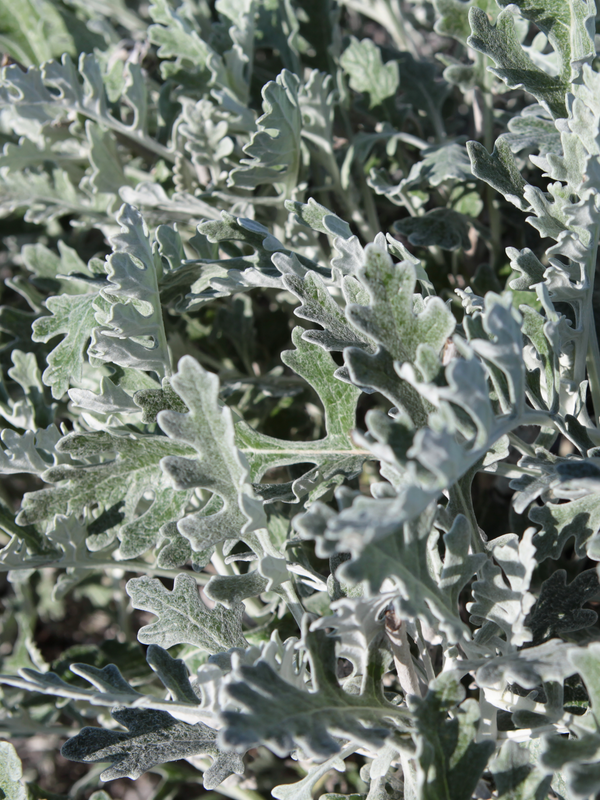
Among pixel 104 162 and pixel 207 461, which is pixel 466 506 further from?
pixel 104 162

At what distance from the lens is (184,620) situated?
3.64ft

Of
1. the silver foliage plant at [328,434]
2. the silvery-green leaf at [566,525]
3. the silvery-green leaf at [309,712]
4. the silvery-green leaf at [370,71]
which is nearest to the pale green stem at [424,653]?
the silver foliage plant at [328,434]

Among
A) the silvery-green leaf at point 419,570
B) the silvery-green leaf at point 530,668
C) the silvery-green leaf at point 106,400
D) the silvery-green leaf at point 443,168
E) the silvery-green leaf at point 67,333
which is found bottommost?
the silvery-green leaf at point 530,668

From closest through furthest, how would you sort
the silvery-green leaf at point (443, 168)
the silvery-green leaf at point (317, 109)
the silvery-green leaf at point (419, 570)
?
the silvery-green leaf at point (419, 570) → the silvery-green leaf at point (443, 168) → the silvery-green leaf at point (317, 109)

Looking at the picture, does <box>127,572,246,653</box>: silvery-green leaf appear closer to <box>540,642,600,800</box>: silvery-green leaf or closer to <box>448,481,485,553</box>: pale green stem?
<box>448,481,485,553</box>: pale green stem

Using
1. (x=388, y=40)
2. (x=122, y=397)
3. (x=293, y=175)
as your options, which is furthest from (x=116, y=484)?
(x=388, y=40)

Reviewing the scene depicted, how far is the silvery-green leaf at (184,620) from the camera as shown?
43.4 inches

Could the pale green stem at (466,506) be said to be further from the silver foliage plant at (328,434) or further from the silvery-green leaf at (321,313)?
the silvery-green leaf at (321,313)

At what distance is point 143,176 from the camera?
68.2 inches

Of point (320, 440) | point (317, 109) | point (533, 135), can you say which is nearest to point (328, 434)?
point (320, 440)

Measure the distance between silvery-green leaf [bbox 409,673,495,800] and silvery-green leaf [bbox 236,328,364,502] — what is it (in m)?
0.35

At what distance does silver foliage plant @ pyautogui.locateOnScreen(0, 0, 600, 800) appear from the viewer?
84 cm

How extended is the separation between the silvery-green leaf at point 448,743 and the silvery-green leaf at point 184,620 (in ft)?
1.13

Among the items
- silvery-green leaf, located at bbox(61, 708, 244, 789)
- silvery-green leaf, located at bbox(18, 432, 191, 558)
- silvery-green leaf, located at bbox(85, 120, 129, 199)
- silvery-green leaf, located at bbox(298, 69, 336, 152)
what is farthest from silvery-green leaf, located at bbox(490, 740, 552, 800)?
silvery-green leaf, located at bbox(85, 120, 129, 199)
